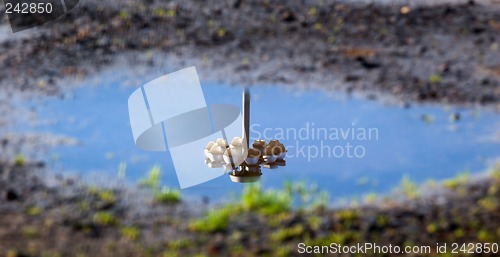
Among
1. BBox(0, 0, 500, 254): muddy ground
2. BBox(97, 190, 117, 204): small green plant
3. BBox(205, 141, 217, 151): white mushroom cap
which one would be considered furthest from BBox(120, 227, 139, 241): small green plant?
BBox(205, 141, 217, 151): white mushroom cap

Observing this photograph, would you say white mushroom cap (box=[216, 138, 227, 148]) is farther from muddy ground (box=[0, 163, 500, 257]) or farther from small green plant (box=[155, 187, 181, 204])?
small green plant (box=[155, 187, 181, 204])

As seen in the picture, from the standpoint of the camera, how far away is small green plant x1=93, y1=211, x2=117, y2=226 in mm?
6523

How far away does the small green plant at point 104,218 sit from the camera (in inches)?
257

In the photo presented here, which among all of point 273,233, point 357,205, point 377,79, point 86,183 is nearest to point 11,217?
point 86,183

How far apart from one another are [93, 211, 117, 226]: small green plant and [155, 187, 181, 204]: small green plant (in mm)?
306

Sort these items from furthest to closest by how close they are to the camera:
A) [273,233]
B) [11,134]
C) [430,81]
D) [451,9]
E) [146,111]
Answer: [451,9]
[430,81]
[11,134]
[146,111]
[273,233]

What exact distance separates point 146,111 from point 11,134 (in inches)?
43.7

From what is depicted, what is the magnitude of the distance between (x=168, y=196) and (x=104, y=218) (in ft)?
1.41

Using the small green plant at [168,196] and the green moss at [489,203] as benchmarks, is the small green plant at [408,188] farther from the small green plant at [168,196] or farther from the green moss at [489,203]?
the small green plant at [168,196]

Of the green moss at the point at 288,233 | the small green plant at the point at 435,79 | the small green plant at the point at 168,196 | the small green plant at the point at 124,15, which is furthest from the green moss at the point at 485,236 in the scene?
the small green plant at the point at 124,15

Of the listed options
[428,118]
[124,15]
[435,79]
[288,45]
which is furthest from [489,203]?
[124,15]

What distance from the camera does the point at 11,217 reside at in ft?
21.5

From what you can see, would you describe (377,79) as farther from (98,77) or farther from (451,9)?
(98,77)

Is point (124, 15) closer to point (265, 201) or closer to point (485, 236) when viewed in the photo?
point (265, 201)
